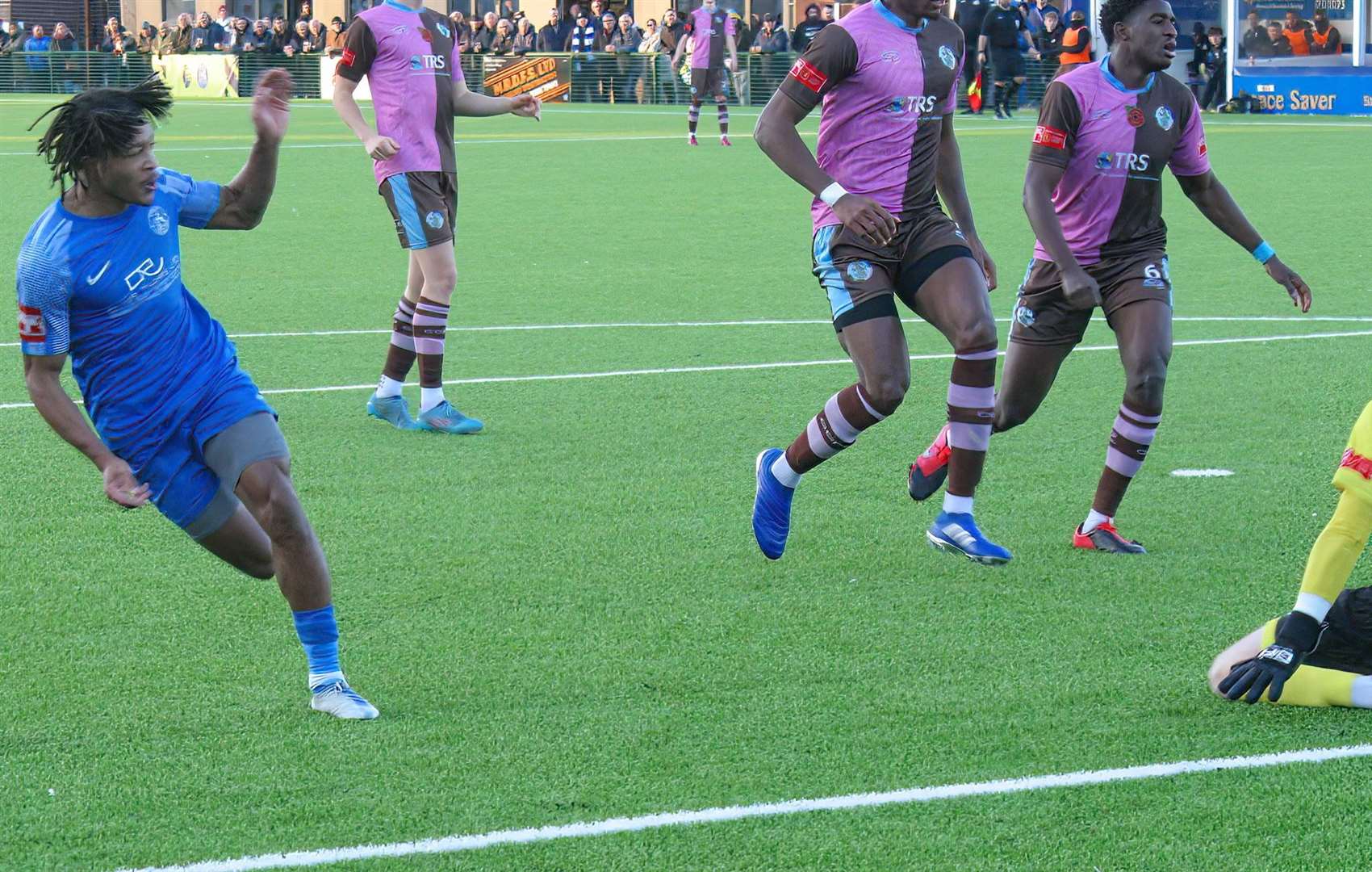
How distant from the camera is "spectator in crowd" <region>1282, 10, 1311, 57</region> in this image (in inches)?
1454

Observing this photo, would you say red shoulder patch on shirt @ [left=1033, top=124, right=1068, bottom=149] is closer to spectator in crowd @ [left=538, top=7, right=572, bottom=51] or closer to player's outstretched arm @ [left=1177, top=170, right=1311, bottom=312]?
player's outstretched arm @ [left=1177, top=170, right=1311, bottom=312]

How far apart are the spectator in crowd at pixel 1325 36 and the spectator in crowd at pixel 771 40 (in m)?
13.2

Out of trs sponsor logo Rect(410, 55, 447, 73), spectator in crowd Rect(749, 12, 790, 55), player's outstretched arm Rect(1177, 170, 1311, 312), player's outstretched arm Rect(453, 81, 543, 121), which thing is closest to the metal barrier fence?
spectator in crowd Rect(749, 12, 790, 55)

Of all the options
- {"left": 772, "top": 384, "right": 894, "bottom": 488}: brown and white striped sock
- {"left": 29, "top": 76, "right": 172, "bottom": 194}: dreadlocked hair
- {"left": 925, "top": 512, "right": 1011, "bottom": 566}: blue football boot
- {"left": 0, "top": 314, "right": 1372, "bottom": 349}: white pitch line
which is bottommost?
{"left": 0, "top": 314, "right": 1372, "bottom": 349}: white pitch line

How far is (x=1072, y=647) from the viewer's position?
5.56 metres

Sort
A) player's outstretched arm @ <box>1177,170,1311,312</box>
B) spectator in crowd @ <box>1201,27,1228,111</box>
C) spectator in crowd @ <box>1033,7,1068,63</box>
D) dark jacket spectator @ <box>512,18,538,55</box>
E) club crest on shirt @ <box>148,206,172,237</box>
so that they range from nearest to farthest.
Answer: club crest on shirt @ <box>148,206,172,237</box> < player's outstretched arm @ <box>1177,170,1311,312</box> < spectator in crowd @ <box>1201,27,1228,111</box> < spectator in crowd @ <box>1033,7,1068,63</box> < dark jacket spectator @ <box>512,18,538,55</box>

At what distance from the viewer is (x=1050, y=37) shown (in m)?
38.9

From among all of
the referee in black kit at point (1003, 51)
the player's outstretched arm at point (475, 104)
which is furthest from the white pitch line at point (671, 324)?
the referee in black kit at point (1003, 51)

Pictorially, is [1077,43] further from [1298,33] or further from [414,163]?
[414,163]

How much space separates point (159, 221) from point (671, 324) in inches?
297

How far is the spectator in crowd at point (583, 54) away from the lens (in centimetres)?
4656

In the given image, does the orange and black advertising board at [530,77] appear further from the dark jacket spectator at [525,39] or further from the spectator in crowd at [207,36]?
the spectator in crowd at [207,36]

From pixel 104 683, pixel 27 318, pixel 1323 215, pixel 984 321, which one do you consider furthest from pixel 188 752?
pixel 1323 215

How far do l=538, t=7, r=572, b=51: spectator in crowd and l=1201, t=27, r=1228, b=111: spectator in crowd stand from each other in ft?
59.8
